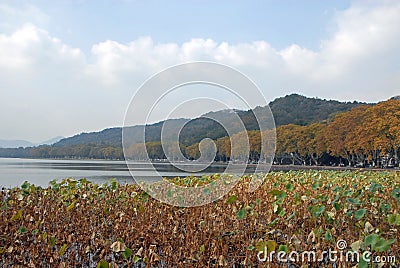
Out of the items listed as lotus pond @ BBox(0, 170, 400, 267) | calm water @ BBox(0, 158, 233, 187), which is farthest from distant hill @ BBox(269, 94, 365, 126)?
lotus pond @ BBox(0, 170, 400, 267)

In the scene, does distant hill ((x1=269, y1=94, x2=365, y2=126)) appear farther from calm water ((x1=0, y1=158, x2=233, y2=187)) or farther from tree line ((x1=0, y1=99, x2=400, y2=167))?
calm water ((x1=0, y1=158, x2=233, y2=187))

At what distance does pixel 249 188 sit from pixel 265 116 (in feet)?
5.88

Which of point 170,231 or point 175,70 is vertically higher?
point 175,70

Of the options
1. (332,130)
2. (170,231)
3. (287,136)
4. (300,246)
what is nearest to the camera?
(300,246)

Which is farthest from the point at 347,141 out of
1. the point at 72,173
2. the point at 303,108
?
the point at 303,108

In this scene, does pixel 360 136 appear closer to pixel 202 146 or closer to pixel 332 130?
pixel 332 130

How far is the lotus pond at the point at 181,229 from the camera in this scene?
371 cm

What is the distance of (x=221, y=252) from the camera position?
406 centimetres

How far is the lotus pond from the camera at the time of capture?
3.71 m

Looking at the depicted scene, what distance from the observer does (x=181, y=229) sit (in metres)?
4.81

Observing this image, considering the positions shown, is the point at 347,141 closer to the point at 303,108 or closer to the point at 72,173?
the point at 72,173

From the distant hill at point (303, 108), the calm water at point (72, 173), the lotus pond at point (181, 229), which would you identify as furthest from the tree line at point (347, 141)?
the distant hill at point (303, 108)

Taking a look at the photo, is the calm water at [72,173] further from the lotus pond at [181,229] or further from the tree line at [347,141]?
the tree line at [347,141]

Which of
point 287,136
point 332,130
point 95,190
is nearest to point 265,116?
point 95,190
